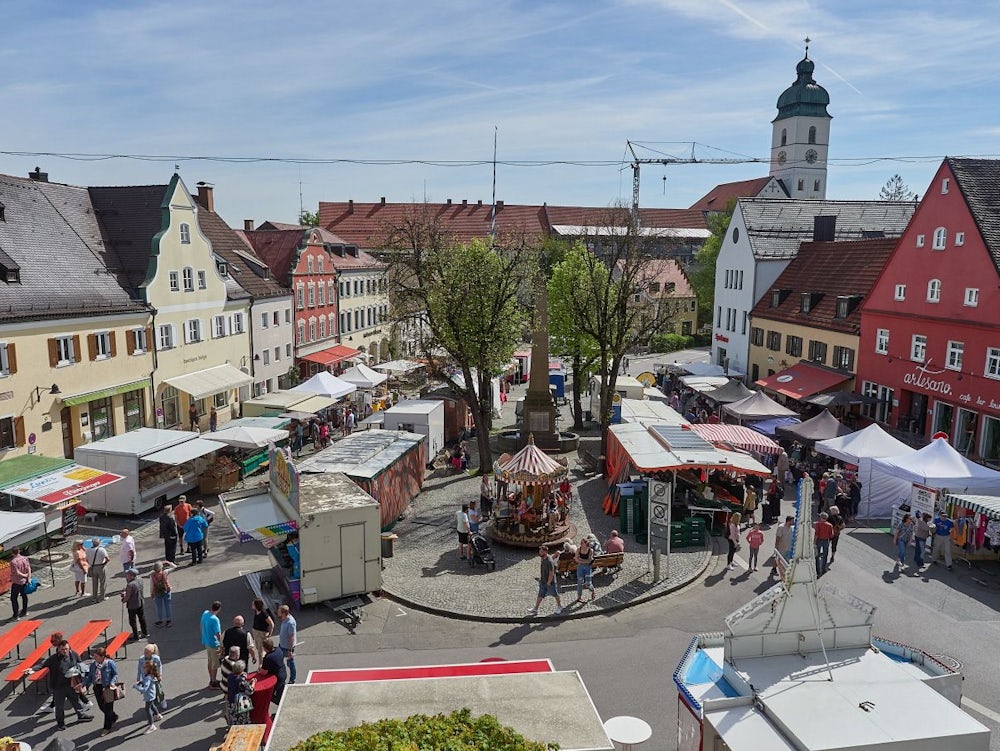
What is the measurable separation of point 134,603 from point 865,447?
2014 centimetres

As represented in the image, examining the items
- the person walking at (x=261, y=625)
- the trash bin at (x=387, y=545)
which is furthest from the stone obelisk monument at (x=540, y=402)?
the person walking at (x=261, y=625)

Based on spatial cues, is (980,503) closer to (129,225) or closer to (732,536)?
(732,536)

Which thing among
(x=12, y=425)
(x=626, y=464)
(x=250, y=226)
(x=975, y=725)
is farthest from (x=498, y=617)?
(x=250, y=226)

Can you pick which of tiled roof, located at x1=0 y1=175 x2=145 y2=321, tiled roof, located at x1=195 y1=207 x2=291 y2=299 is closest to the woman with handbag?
tiled roof, located at x1=0 y1=175 x2=145 y2=321

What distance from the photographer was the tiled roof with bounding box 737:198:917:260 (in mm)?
44844

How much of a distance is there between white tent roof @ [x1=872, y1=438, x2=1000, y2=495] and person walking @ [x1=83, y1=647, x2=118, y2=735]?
1929 centimetres

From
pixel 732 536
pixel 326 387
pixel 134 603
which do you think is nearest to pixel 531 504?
pixel 732 536

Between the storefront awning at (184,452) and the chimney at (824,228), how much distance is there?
35.1 m

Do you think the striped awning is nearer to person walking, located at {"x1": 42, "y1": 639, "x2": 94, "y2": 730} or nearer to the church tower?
person walking, located at {"x1": 42, "y1": 639, "x2": 94, "y2": 730}

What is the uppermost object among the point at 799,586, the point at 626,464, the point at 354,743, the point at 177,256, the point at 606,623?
the point at 177,256

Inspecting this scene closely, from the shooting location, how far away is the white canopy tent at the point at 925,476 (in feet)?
65.5

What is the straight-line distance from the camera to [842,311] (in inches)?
1405

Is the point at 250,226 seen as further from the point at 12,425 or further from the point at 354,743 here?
the point at 354,743

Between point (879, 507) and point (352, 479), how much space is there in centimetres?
1525
